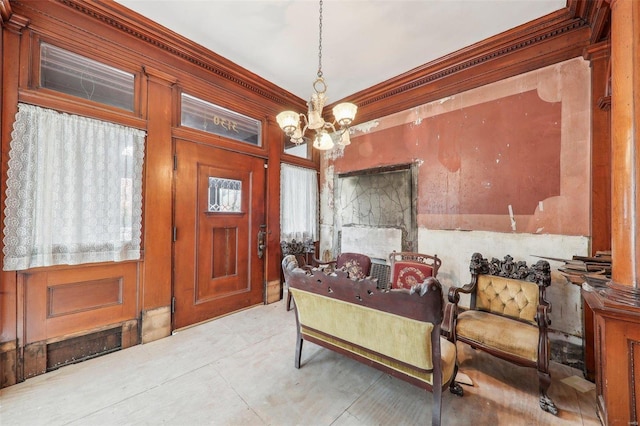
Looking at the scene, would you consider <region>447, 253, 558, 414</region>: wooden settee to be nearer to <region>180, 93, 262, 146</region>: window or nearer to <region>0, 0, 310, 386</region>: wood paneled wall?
<region>0, 0, 310, 386</region>: wood paneled wall

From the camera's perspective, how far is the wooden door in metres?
2.83

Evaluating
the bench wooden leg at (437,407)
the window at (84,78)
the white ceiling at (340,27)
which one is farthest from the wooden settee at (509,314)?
the window at (84,78)

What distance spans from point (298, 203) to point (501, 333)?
3.12 metres

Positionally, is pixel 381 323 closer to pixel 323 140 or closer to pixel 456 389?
pixel 456 389

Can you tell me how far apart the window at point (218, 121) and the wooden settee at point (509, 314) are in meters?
3.25

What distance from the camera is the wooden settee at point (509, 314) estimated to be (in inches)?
71.0

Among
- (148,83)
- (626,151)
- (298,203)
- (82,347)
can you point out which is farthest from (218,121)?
(626,151)

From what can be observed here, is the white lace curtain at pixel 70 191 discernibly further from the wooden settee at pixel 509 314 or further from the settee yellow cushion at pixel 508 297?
the settee yellow cushion at pixel 508 297

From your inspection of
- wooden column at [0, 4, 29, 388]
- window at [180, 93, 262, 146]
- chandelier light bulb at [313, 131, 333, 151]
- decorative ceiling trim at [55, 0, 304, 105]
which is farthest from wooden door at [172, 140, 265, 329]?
chandelier light bulb at [313, 131, 333, 151]

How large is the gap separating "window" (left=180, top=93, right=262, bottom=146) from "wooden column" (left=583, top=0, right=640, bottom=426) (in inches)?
140

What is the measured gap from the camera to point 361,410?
1675 mm

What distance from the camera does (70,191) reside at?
2.10 m

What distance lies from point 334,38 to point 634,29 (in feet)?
7.17

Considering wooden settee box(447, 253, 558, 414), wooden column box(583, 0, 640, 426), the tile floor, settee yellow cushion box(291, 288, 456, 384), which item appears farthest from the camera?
wooden settee box(447, 253, 558, 414)
